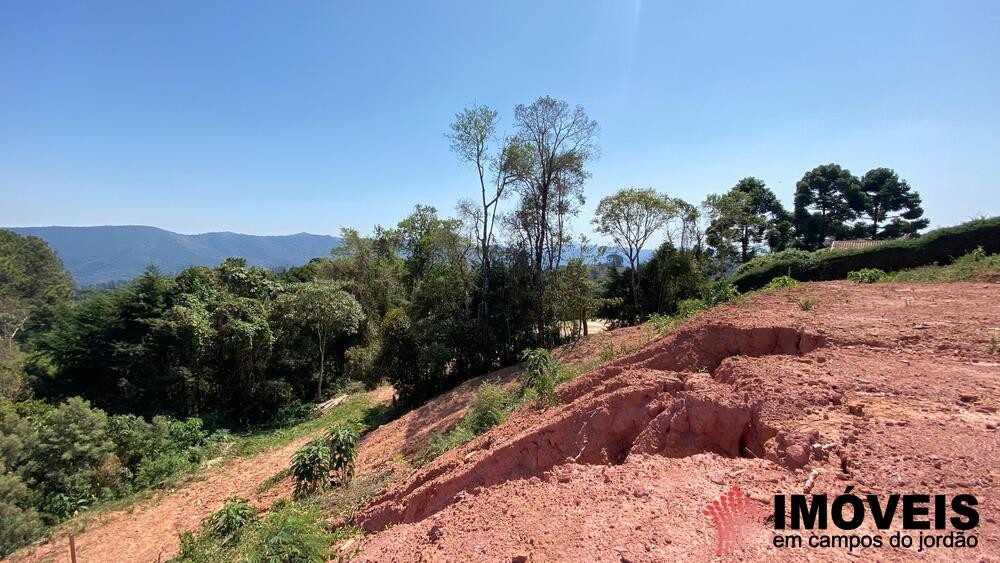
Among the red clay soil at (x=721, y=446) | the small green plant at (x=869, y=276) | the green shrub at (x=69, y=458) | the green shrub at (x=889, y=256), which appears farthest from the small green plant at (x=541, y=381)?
the green shrub at (x=889, y=256)

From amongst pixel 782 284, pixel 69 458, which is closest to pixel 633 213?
pixel 782 284

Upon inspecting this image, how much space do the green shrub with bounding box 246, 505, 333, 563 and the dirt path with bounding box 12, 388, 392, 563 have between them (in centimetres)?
372

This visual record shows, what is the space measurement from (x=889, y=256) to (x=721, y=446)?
1480cm

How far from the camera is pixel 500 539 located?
10.3 ft

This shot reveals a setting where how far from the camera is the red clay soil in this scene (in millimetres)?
2664

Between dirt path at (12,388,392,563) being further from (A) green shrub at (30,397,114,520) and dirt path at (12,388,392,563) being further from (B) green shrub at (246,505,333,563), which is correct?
(B) green shrub at (246,505,333,563)

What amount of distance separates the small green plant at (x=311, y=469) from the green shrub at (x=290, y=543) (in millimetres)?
2500

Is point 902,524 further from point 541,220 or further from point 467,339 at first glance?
point 541,220

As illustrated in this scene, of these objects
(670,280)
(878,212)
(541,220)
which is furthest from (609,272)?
(878,212)

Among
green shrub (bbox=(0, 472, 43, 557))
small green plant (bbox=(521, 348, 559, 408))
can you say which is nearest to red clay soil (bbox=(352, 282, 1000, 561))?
small green plant (bbox=(521, 348, 559, 408))

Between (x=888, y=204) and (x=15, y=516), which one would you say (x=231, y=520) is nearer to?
(x=15, y=516)

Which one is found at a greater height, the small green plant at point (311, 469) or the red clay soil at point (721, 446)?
the red clay soil at point (721, 446)

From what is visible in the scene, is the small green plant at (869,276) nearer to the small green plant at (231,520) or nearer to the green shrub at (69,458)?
the small green plant at (231,520)

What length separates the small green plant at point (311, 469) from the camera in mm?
6668
